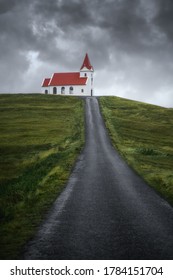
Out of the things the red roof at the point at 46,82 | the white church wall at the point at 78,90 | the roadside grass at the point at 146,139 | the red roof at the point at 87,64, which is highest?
the red roof at the point at 87,64

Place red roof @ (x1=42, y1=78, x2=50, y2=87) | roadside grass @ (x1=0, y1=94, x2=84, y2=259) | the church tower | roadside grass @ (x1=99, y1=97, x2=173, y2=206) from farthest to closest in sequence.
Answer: red roof @ (x1=42, y1=78, x2=50, y2=87) → the church tower → roadside grass @ (x1=99, y1=97, x2=173, y2=206) → roadside grass @ (x1=0, y1=94, x2=84, y2=259)

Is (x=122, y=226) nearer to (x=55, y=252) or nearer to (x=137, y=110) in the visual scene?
(x=55, y=252)

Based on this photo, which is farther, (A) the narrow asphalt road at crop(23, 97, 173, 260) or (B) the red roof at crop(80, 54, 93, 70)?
(B) the red roof at crop(80, 54, 93, 70)

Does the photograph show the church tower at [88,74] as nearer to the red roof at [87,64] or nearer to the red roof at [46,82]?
the red roof at [87,64]

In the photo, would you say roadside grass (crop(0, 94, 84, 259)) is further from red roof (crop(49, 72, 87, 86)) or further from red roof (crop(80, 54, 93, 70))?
red roof (crop(80, 54, 93, 70))

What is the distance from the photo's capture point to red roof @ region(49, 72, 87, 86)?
13626cm

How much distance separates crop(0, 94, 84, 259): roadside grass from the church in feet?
66.8

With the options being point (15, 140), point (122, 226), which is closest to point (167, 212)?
point (122, 226)

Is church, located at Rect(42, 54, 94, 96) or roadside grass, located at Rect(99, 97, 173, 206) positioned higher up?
church, located at Rect(42, 54, 94, 96)

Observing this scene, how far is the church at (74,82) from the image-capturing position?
445ft

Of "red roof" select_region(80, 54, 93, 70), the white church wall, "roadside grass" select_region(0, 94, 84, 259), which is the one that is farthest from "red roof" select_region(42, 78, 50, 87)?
"roadside grass" select_region(0, 94, 84, 259)

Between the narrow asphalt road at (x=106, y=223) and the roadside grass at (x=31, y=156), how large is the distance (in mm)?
721

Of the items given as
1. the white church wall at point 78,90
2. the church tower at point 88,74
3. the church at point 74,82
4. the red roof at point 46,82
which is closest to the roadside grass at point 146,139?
the white church wall at point 78,90
